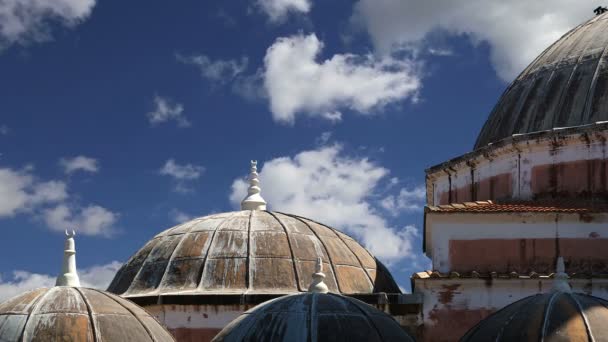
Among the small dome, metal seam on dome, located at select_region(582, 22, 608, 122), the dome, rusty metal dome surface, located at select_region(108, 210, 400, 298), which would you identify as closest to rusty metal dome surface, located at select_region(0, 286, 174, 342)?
the small dome

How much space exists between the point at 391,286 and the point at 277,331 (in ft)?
30.8

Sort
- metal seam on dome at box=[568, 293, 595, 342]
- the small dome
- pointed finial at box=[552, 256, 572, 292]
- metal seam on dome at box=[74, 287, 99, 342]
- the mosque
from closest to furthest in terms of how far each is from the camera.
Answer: metal seam on dome at box=[568, 293, 595, 342]
the small dome
the mosque
pointed finial at box=[552, 256, 572, 292]
metal seam on dome at box=[74, 287, 99, 342]

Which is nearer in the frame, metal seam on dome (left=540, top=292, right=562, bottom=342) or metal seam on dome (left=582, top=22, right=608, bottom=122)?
metal seam on dome (left=540, top=292, right=562, bottom=342)

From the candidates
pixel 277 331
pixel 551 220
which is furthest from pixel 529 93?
pixel 277 331

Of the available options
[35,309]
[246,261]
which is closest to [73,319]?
[35,309]

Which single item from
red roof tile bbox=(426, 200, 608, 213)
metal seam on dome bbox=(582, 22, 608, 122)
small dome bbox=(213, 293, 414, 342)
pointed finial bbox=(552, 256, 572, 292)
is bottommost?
small dome bbox=(213, 293, 414, 342)

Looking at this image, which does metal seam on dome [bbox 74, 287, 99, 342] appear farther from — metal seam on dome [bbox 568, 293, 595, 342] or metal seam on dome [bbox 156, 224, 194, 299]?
metal seam on dome [bbox 568, 293, 595, 342]

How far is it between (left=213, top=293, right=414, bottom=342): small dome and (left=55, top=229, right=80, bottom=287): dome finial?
3.67m

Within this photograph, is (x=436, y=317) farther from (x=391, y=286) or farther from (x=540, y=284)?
(x=391, y=286)

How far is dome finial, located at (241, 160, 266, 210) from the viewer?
89.8 feet

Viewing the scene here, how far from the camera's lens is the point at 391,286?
2531 centimetres

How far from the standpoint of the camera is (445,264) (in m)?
20.3

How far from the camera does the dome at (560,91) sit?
2352 cm

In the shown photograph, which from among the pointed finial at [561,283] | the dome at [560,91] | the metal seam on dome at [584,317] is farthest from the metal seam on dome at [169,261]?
the metal seam on dome at [584,317]
